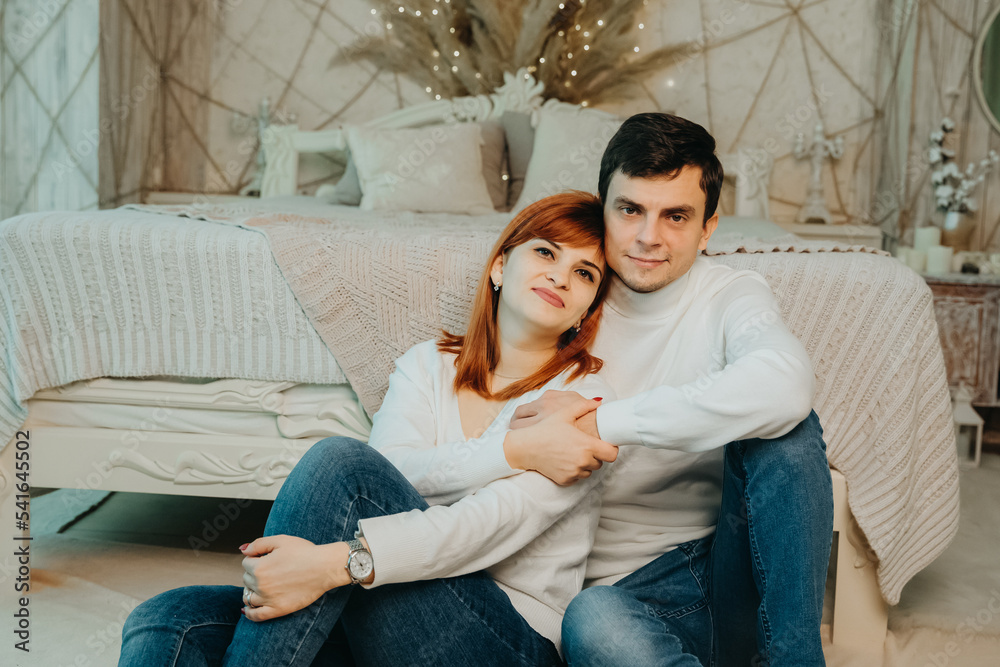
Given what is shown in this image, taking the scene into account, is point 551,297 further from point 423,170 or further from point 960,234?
point 960,234

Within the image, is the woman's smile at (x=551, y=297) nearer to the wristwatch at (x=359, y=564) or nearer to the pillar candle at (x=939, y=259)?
the wristwatch at (x=359, y=564)

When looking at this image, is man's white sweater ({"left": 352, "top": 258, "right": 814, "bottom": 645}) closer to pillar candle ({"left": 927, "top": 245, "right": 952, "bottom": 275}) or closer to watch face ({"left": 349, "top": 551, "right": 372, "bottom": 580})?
watch face ({"left": 349, "top": 551, "right": 372, "bottom": 580})

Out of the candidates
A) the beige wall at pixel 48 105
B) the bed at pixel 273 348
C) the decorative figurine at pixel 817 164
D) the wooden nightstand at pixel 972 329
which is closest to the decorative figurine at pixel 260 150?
the beige wall at pixel 48 105

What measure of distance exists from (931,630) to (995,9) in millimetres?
2716

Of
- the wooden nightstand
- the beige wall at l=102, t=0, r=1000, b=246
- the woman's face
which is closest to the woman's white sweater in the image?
the woman's face

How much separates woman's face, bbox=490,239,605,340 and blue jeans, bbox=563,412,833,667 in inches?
13.2

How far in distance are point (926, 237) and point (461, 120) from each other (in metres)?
1.94

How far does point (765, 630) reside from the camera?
1.10m

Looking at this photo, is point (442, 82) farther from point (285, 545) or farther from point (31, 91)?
point (285, 545)

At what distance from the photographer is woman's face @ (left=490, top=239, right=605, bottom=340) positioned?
1321 mm

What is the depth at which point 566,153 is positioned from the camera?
2.89 m

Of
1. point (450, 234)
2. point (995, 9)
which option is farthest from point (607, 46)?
point (450, 234)

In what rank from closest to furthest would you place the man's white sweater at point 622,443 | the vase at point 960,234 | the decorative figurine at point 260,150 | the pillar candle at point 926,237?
the man's white sweater at point 622,443
the pillar candle at point 926,237
the vase at point 960,234
the decorative figurine at point 260,150

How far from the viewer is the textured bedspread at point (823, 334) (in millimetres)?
1516
